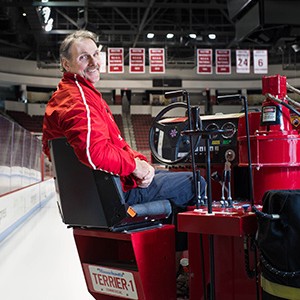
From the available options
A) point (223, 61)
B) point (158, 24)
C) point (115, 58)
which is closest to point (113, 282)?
point (115, 58)

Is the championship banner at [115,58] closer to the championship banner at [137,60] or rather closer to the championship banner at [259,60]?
the championship banner at [137,60]

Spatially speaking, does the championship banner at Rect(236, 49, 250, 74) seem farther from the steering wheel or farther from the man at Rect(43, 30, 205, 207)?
the man at Rect(43, 30, 205, 207)

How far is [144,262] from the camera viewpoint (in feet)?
Answer: 6.16

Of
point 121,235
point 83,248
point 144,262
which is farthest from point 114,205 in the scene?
point 83,248

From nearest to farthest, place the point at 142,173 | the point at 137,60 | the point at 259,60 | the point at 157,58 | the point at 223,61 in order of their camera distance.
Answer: the point at 142,173 → the point at 259,60 → the point at 137,60 → the point at 157,58 → the point at 223,61

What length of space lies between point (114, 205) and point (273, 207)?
64 centimetres

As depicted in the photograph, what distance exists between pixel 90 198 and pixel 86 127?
11.9 inches

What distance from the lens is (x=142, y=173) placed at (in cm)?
197

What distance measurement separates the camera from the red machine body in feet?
6.41

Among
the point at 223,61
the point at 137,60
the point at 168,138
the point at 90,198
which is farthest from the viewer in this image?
the point at 223,61

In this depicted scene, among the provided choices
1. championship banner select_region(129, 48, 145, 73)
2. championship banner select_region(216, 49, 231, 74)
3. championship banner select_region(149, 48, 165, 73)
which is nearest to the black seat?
championship banner select_region(129, 48, 145, 73)

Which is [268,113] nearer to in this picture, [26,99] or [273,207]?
[273,207]

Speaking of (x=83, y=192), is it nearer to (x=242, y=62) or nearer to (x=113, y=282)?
(x=113, y=282)

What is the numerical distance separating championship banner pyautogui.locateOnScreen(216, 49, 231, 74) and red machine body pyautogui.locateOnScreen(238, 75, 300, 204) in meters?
13.8
